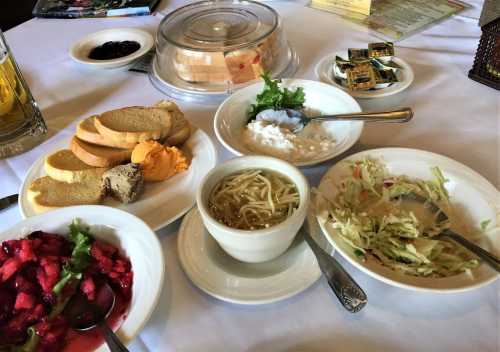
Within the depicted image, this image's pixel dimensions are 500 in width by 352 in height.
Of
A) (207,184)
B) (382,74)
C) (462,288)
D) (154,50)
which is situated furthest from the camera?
(154,50)

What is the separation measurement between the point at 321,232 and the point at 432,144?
1.25 feet

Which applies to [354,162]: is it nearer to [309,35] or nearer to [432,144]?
[432,144]

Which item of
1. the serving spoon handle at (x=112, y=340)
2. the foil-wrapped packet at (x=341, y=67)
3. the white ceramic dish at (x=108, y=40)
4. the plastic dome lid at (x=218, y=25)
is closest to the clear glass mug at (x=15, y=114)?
the white ceramic dish at (x=108, y=40)

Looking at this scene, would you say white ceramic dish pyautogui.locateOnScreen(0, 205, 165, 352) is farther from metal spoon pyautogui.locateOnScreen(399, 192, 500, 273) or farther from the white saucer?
metal spoon pyautogui.locateOnScreen(399, 192, 500, 273)

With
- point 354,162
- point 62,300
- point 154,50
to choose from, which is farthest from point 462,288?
point 154,50

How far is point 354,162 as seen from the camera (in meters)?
0.84

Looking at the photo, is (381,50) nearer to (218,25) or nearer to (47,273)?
(218,25)

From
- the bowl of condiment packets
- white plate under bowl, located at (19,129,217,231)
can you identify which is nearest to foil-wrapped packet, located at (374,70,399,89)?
the bowl of condiment packets

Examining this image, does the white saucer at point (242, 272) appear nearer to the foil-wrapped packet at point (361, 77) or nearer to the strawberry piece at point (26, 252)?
the strawberry piece at point (26, 252)

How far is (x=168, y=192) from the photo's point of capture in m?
0.90

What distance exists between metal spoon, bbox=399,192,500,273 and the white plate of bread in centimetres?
41

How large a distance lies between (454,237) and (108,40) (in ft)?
3.88

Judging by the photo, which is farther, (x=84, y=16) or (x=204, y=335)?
(x=84, y=16)

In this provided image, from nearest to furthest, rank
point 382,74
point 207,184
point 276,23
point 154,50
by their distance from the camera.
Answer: point 207,184 → point 382,74 → point 276,23 → point 154,50
